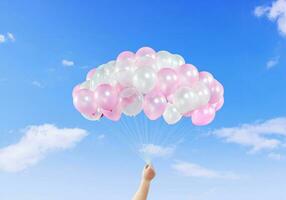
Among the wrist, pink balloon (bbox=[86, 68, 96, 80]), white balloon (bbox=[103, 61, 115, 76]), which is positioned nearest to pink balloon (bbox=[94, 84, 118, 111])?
white balloon (bbox=[103, 61, 115, 76])

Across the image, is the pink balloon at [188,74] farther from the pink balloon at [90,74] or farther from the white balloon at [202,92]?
the pink balloon at [90,74]

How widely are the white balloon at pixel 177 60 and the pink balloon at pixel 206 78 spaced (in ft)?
1.19

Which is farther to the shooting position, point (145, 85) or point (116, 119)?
point (116, 119)

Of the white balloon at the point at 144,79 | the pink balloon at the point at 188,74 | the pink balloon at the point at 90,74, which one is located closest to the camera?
the white balloon at the point at 144,79

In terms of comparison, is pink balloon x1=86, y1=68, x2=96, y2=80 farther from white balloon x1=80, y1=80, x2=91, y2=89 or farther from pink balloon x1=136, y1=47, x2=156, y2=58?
pink balloon x1=136, y1=47, x2=156, y2=58

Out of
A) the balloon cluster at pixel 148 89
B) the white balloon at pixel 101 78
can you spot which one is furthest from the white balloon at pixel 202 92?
the white balloon at pixel 101 78

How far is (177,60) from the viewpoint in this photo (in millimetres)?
6996

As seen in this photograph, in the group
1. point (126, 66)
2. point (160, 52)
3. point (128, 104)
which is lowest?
point (128, 104)

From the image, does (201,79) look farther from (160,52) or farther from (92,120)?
(92,120)

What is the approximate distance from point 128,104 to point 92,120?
2.95ft

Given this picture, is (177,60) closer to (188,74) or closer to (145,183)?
(188,74)

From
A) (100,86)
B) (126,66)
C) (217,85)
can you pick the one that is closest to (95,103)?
(100,86)

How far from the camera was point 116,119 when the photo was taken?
692cm

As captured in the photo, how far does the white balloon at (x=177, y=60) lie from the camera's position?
6.91m
